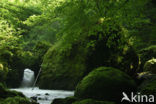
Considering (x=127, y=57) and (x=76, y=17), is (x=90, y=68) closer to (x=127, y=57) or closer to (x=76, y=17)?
(x=127, y=57)

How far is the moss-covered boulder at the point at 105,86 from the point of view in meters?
6.24

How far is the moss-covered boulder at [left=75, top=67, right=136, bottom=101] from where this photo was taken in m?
6.24

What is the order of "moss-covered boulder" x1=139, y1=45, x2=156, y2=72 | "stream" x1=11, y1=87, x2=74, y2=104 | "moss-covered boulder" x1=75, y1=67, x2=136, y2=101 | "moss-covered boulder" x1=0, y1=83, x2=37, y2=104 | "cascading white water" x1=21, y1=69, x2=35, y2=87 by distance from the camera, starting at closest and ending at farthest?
"moss-covered boulder" x1=0, y1=83, x2=37, y2=104 → "moss-covered boulder" x1=75, y1=67, x2=136, y2=101 → "stream" x1=11, y1=87, x2=74, y2=104 → "moss-covered boulder" x1=139, y1=45, x2=156, y2=72 → "cascading white water" x1=21, y1=69, x2=35, y2=87

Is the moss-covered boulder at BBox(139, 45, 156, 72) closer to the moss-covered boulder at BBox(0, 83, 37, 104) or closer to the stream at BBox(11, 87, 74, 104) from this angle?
the stream at BBox(11, 87, 74, 104)

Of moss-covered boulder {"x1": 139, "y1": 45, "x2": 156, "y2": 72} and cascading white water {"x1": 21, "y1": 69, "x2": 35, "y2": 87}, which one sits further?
cascading white water {"x1": 21, "y1": 69, "x2": 35, "y2": 87}

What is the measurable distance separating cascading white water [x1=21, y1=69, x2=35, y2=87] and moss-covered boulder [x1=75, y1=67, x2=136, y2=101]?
1293 centimetres

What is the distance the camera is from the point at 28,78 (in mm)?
19297

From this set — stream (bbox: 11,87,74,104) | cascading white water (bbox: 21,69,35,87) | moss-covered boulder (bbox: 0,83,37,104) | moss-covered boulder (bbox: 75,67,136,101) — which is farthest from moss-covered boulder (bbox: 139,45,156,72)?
cascading white water (bbox: 21,69,35,87)

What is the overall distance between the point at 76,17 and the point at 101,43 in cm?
647

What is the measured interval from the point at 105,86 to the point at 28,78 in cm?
1464

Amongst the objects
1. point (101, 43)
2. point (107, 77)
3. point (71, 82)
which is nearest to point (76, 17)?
point (107, 77)

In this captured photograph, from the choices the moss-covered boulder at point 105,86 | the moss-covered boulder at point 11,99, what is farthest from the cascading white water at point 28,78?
the moss-covered boulder at point 105,86

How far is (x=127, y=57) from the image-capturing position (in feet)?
34.8

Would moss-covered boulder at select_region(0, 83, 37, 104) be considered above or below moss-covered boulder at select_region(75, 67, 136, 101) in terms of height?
below
